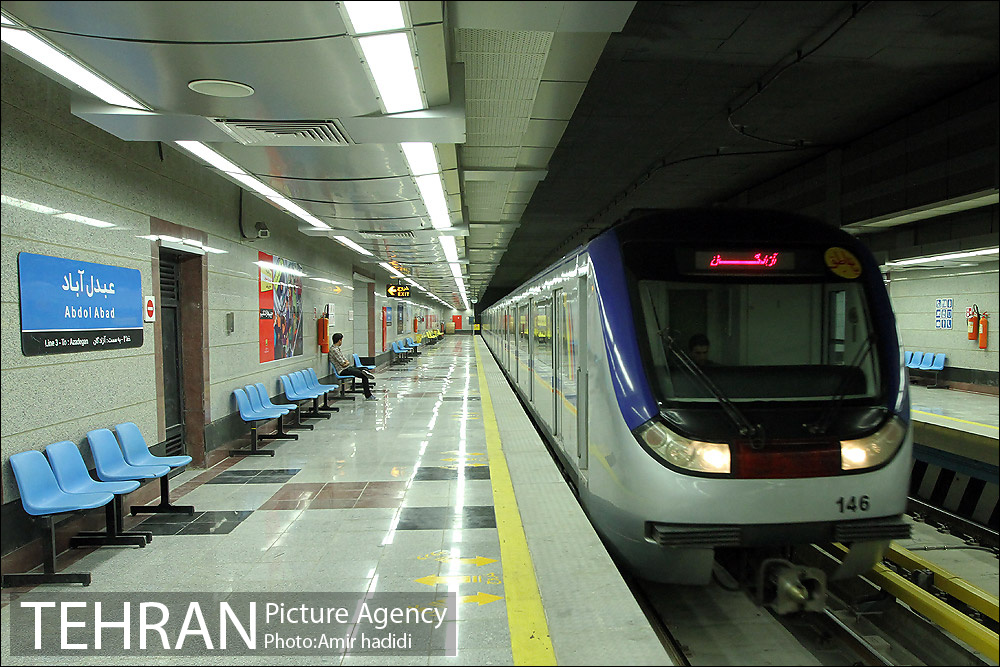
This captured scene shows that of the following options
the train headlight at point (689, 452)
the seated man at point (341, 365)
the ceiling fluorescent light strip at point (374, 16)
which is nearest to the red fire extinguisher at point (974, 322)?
the train headlight at point (689, 452)

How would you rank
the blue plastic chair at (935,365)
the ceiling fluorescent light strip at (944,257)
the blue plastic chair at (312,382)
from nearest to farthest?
1. the ceiling fluorescent light strip at (944,257)
2. the blue plastic chair at (935,365)
3. the blue plastic chair at (312,382)

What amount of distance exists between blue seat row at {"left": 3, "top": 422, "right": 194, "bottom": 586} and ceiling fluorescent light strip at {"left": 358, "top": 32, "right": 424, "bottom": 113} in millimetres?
3124

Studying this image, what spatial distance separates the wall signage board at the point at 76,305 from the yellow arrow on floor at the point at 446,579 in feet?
9.66

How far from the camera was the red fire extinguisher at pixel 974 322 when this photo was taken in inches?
165

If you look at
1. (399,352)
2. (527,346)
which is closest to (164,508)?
(527,346)

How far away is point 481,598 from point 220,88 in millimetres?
3182

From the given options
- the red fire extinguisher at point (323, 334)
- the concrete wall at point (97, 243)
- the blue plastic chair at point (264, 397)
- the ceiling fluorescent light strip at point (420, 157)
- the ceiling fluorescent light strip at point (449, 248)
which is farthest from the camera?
the red fire extinguisher at point (323, 334)

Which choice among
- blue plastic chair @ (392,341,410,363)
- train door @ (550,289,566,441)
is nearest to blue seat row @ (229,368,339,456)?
train door @ (550,289,566,441)

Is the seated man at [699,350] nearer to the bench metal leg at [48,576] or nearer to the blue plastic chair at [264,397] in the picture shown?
the bench metal leg at [48,576]

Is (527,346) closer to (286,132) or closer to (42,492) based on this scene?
(286,132)

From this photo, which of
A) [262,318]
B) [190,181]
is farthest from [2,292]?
[262,318]

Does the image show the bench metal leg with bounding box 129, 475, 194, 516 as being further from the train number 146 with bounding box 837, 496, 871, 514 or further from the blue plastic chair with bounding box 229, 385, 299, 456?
the train number 146 with bounding box 837, 496, 871, 514

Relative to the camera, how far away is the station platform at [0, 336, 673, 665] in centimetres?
265

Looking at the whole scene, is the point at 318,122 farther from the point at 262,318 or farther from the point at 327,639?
the point at 262,318
